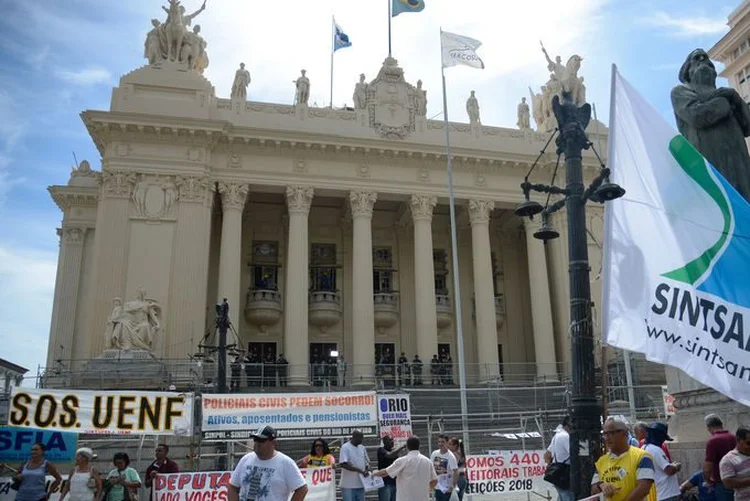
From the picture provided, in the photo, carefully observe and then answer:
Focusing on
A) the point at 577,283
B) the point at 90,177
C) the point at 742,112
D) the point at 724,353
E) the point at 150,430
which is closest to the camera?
the point at 724,353

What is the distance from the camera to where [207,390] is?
22766 mm

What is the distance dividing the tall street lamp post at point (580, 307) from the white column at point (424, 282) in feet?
73.6

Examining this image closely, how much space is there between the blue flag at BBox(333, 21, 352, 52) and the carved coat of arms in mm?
4563

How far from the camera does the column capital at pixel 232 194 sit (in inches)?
1205

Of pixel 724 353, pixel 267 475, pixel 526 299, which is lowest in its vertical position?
pixel 267 475

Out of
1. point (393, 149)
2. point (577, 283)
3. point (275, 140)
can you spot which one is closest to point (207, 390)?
point (275, 140)

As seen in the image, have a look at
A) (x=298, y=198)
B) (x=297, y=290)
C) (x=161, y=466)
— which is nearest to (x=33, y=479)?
(x=161, y=466)

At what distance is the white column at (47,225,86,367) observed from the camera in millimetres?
32469

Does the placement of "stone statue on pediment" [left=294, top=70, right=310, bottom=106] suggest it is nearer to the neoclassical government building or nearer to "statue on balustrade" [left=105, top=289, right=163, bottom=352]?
the neoclassical government building

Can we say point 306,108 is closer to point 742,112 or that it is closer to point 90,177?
point 90,177

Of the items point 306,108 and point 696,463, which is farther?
point 306,108

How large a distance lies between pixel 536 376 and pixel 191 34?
23.5 m

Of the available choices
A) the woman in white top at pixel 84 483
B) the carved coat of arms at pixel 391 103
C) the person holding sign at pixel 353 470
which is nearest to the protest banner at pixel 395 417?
the person holding sign at pixel 353 470

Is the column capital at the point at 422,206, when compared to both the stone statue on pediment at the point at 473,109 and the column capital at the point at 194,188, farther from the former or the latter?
the column capital at the point at 194,188
